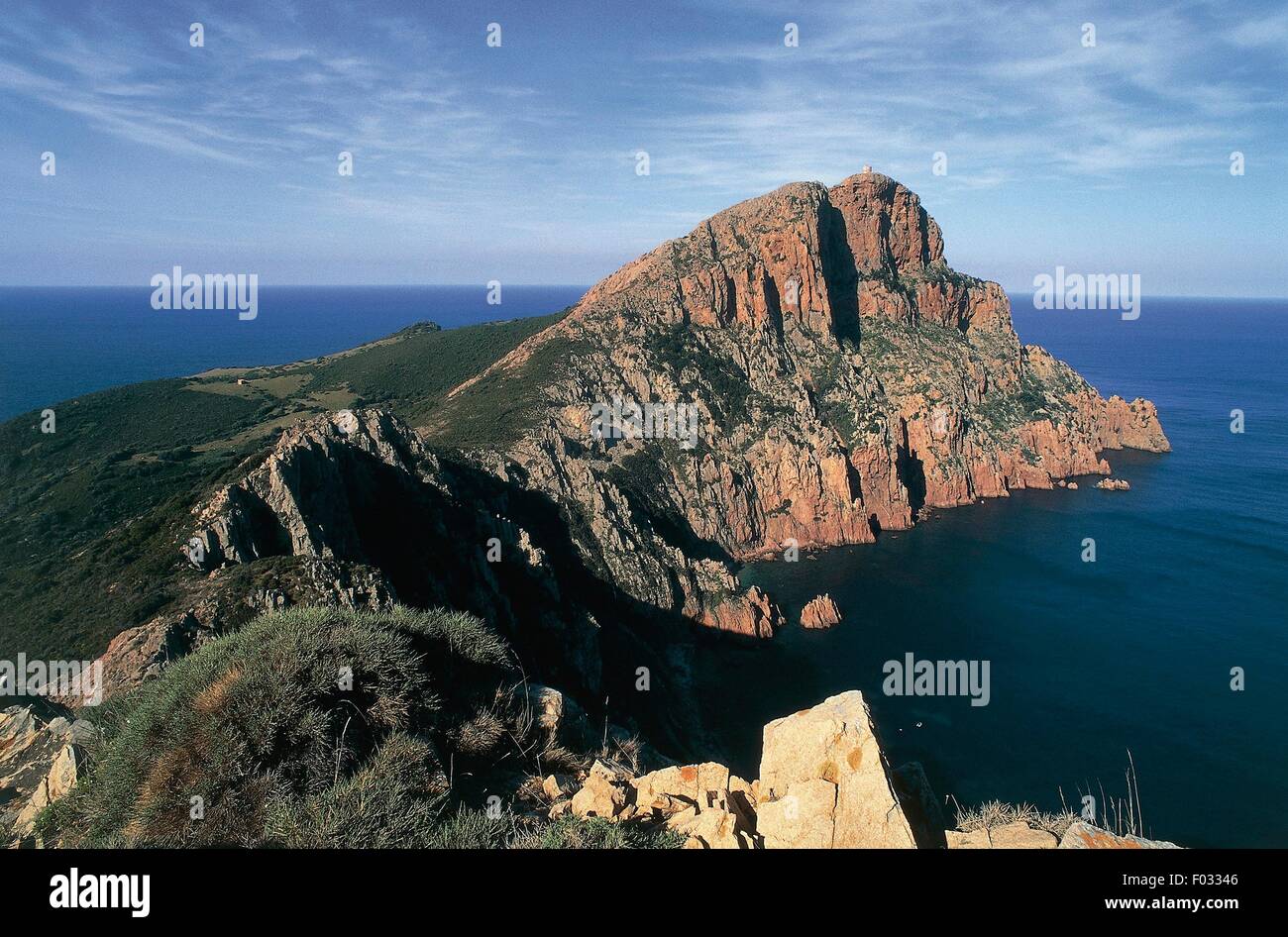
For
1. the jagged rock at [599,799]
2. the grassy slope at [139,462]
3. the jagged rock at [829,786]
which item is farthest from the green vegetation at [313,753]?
the grassy slope at [139,462]

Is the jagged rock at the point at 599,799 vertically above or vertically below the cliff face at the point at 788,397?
below

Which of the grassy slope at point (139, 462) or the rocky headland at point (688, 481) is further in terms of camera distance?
the grassy slope at point (139, 462)

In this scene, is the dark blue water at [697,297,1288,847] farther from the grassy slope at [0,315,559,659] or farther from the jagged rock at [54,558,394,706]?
the grassy slope at [0,315,559,659]

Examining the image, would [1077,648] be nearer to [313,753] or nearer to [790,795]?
[790,795]

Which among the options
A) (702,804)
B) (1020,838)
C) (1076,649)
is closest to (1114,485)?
(1076,649)

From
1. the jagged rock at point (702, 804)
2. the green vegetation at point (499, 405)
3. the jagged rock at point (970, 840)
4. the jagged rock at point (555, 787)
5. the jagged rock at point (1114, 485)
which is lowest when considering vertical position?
the jagged rock at point (1114, 485)

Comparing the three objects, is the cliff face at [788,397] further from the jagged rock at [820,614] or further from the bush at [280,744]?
the bush at [280,744]

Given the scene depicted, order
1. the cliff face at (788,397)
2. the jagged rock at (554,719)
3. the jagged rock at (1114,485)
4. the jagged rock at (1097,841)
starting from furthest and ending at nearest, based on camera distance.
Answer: the jagged rock at (1114,485) < the cliff face at (788,397) < the jagged rock at (554,719) < the jagged rock at (1097,841)
